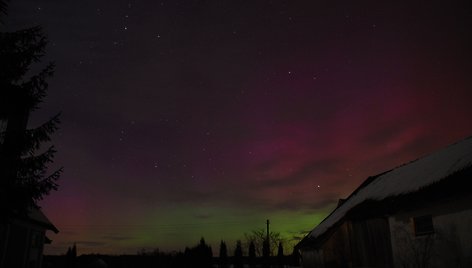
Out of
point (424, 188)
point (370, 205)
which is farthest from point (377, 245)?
point (424, 188)

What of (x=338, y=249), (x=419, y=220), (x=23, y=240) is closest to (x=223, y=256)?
(x=23, y=240)

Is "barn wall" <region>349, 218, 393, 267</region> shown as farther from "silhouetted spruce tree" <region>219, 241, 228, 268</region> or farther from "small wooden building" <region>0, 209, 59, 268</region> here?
"silhouetted spruce tree" <region>219, 241, 228, 268</region>

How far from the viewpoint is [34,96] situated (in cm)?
1193

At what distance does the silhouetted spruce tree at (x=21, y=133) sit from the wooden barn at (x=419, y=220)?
39.6 feet

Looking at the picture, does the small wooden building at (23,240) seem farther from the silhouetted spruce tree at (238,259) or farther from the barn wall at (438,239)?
the silhouetted spruce tree at (238,259)

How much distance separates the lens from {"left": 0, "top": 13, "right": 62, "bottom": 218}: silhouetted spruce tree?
1097 centimetres

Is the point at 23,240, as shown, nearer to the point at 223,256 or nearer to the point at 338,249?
the point at 338,249

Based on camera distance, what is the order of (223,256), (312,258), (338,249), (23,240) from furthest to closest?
(223,256)
(23,240)
(312,258)
(338,249)

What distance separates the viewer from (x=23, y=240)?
77.2ft

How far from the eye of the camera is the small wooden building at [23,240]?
20.8 meters

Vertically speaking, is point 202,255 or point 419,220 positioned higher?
point 419,220

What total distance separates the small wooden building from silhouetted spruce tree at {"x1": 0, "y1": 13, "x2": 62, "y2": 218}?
8.55 m

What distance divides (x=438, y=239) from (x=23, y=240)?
23327 mm

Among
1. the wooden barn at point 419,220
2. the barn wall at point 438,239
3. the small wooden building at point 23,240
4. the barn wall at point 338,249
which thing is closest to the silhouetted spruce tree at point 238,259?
the small wooden building at point 23,240
